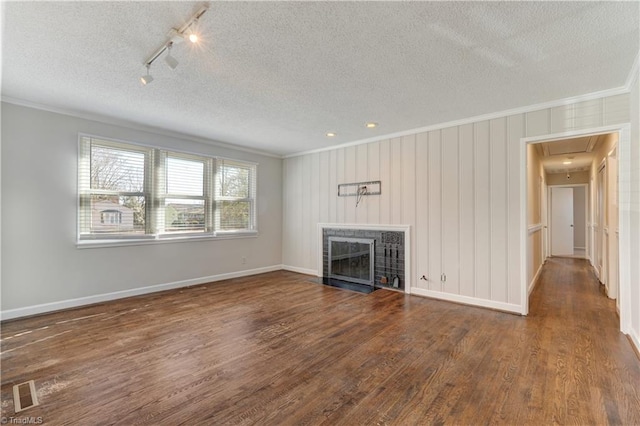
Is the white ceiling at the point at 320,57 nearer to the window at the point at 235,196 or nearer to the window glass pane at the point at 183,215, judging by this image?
the window glass pane at the point at 183,215

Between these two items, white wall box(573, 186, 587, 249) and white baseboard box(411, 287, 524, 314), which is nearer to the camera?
white baseboard box(411, 287, 524, 314)

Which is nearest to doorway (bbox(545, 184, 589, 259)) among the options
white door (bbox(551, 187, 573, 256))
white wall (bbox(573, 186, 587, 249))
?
white door (bbox(551, 187, 573, 256))

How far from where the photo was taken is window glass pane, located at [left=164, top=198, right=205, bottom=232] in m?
4.59

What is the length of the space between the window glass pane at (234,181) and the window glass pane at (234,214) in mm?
165

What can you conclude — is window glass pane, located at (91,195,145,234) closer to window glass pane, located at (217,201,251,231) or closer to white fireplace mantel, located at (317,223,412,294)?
window glass pane, located at (217,201,251,231)

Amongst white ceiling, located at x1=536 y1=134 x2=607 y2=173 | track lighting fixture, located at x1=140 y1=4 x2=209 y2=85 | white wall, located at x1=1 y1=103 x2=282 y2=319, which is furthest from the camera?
white ceiling, located at x1=536 y1=134 x2=607 y2=173

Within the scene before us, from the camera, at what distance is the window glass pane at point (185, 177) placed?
4.62 metres

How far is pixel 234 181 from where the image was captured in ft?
18.2

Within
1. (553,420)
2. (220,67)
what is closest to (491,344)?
(553,420)

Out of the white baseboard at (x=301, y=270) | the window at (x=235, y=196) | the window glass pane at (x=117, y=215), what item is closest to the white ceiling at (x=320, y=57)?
the window glass pane at (x=117, y=215)

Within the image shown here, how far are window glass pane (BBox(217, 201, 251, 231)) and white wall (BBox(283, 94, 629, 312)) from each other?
1939 millimetres

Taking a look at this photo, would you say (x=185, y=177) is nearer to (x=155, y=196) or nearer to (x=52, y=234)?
(x=155, y=196)

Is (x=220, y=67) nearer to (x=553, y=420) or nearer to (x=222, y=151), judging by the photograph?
(x=222, y=151)

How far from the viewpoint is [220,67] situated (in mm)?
2549
